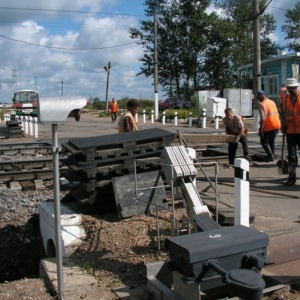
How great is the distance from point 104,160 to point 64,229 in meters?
1.05

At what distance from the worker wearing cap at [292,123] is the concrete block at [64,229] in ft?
13.3

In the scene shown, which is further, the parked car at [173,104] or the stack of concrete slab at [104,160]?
the parked car at [173,104]

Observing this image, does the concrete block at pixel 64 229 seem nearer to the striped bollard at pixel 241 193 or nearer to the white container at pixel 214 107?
the striped bollard at pixel 241 193

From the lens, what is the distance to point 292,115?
8.55 m

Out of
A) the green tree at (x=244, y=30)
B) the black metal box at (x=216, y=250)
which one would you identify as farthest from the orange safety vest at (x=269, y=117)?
the green tree at (x=244, y=30)

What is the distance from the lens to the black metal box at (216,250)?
359cm

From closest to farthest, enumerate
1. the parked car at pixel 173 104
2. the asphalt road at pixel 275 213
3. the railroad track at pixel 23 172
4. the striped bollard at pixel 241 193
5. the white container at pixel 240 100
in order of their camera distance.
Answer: the asphalt road at pixel 275 213 → the striped bollard at pixel 241 193 → the railroad track at pixel 23 172 → the white container at pixel 240 100 → the parked car at pixel 173 104

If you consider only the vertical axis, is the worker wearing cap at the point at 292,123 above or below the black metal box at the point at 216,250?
above

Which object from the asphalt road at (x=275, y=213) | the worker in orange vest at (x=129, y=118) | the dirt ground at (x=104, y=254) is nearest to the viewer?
the asphalt road at (x=275, y=213)

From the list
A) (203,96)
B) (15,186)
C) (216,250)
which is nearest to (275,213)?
(216,250)

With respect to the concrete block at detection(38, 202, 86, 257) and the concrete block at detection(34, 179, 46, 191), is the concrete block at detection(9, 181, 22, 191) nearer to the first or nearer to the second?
the concrete block at detection(34, 179, 46, 191)

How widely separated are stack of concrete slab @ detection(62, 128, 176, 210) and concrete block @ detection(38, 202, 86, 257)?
0.87 ft

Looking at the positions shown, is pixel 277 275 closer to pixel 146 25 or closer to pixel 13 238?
pixel 13 238

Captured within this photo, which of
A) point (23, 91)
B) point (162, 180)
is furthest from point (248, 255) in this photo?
point (23, 91)
